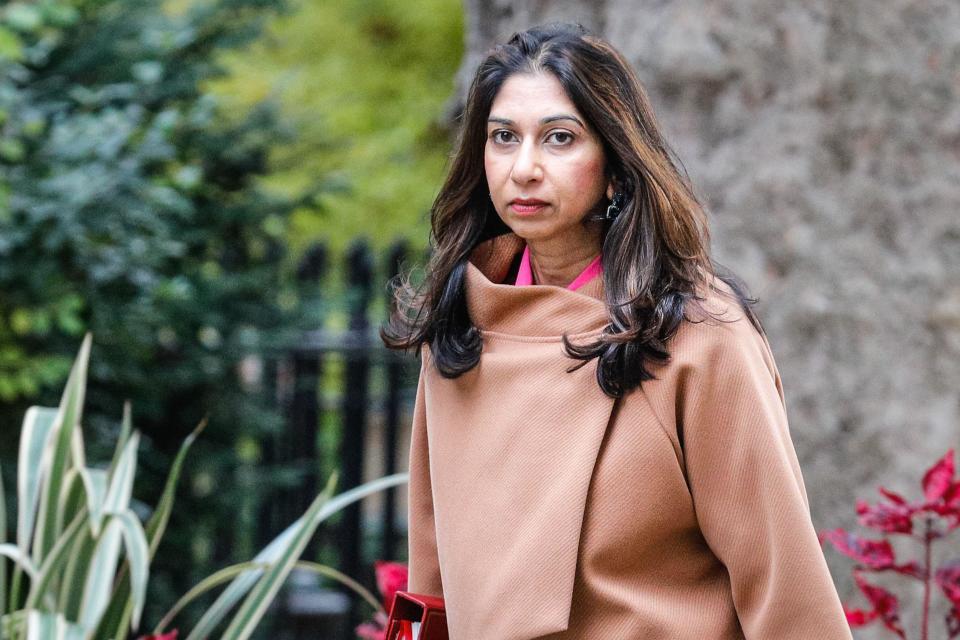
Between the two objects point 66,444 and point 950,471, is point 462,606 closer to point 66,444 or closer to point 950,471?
point 950,471

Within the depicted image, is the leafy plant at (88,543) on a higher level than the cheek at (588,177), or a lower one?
lower

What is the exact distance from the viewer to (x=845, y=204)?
329 centimetres

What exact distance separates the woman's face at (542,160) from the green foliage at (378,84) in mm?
6987

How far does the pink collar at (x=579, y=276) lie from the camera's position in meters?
1.92

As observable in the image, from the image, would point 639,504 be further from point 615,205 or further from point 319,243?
point 319,243

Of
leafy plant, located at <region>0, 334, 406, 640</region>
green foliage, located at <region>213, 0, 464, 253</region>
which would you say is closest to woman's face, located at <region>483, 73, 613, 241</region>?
leafy plant, located at <region>0, 334, 406, 640</region>

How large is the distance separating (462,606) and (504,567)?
0.37 feet

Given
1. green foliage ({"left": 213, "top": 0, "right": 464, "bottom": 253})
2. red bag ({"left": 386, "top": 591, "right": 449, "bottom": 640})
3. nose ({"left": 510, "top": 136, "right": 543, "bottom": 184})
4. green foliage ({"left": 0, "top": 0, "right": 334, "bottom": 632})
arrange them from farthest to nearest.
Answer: green foliage ({"left": 213, "top": 0, "right": 464, "bottom": 253}) < green foliage ({"left": 0, "top": 0, "right": 334, "bottom": 632}) < red bag ({"left": 386, "top": 591, "right": 449, "bottom": 640}) < nose ({"left": 510, "top": 136, "right": 543, "bottom": 184})

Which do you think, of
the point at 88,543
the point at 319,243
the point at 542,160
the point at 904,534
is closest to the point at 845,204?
the point at 904,534

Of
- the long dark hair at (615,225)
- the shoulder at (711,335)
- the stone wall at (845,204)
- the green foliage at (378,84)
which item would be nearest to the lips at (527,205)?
the long dark hair at (615,225)

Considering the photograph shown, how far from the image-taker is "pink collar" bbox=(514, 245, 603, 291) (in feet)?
6.31

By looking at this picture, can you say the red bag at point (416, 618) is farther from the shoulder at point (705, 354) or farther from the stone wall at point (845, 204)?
the stone wall at point (845, 204)

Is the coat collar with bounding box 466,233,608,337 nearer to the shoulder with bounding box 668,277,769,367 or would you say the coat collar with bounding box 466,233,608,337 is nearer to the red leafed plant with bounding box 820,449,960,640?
the shoulder with bounding box 668,277,769,367

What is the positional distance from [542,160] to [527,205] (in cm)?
7
